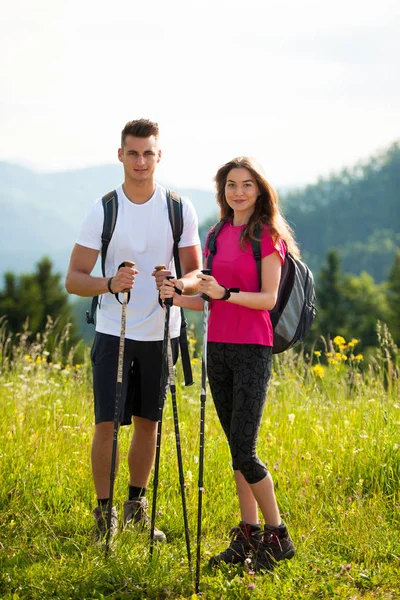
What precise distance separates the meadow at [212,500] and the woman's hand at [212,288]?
136 centimetres

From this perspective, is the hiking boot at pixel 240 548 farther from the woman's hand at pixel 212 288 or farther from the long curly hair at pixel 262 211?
the long curly hair at pixel 262 211

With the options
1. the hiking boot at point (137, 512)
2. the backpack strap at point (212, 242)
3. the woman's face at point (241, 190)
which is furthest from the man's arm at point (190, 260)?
the hiking boot at point (137, 512)

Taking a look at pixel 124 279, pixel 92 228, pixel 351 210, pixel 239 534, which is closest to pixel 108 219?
pixel 92 228

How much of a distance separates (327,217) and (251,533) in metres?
150

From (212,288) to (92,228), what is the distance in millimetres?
897

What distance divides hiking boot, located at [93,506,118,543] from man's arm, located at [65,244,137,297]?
1.27 m

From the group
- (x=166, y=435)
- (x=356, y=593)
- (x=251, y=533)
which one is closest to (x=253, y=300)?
(x=251, y=533)

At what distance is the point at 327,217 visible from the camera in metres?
151

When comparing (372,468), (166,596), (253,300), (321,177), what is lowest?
(166,596)

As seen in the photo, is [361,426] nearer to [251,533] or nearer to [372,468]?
[372,468]

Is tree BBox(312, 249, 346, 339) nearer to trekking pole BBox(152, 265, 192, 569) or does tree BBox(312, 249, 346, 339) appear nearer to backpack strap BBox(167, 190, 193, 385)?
backpack strap BBox(167, 190, 193, 385)

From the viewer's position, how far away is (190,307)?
4.11 metres

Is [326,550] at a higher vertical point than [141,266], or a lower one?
lower

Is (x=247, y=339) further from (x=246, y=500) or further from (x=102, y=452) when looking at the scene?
(x=102, y=452)
